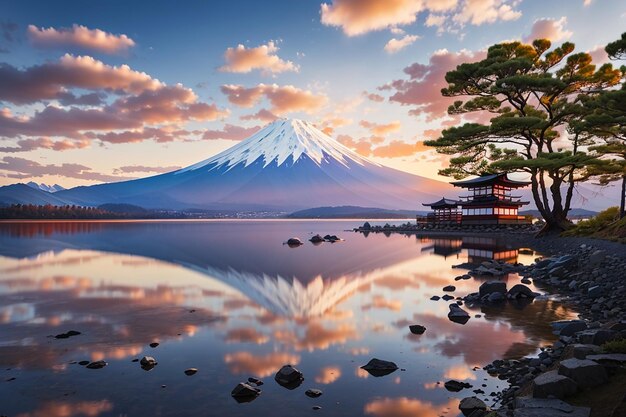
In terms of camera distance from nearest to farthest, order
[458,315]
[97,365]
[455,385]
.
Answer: [455,385] → [97,365] → [458,315]

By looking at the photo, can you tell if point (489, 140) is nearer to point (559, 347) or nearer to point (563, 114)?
point (563, 114)

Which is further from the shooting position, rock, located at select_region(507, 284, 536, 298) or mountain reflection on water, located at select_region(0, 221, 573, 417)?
Answer: rock, located at select_region(507, 284, 536, 298)

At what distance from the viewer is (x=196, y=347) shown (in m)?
9.48

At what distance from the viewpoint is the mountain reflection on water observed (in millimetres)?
6781

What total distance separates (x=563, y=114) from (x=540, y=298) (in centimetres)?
2135

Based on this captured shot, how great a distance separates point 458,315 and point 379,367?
4.97 m

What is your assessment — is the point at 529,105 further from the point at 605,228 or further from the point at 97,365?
the point at 97,365

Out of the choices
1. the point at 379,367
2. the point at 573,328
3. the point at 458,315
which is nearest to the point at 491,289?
the point at 458,315

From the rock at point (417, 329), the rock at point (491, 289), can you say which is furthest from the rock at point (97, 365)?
the rock at point (491, 289)

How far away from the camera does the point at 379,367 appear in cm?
815

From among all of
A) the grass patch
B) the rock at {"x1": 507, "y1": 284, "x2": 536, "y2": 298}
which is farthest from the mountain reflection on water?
the grass patch

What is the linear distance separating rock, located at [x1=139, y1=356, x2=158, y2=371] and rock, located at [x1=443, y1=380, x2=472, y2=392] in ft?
18.5

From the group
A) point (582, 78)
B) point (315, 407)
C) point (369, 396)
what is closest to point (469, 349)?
point (369, 396)

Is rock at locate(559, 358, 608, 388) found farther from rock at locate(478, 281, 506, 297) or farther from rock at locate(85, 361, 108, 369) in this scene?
rock at locate(478, 281, 506, 297)
